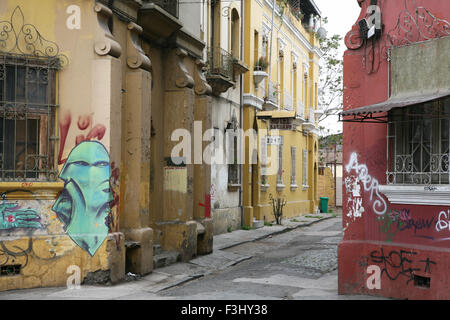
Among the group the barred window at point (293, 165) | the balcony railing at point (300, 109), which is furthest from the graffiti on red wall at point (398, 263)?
the balcony railing at point (300, 109)

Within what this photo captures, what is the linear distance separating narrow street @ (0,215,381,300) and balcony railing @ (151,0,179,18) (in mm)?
5798

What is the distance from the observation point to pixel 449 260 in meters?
8.21

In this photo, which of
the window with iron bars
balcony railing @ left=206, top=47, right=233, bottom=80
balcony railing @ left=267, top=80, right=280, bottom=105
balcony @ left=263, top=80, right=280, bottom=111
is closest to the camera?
the window with iron bars

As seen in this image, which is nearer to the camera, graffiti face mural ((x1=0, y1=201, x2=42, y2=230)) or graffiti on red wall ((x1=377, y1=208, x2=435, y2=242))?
graffiti on red wall ((x1=377, y1=208, x2=435, y2=242))

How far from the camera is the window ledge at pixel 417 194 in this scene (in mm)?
8227

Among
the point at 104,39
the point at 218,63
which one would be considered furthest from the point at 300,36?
the point at 104,39

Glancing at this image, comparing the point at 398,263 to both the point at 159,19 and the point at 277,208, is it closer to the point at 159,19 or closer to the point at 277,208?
the point at 159,19

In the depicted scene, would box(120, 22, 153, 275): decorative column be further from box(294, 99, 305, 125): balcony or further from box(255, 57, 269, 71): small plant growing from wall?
box(294, 99, 305, 125): balcony

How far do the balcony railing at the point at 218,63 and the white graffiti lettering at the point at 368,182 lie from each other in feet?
29.5

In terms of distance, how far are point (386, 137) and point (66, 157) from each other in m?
5.33

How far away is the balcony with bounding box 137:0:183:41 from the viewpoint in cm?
1182

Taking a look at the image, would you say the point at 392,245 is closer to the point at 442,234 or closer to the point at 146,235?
the point at 442,234

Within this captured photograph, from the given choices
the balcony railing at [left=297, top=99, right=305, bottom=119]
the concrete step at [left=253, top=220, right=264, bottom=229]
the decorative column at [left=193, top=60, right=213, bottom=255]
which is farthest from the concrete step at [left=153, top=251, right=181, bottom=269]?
the balcony railing at [left=297, top=99, right=305, bottom=119]

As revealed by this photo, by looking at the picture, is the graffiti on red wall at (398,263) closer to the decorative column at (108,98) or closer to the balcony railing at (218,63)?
the decorative column at (108,98)
